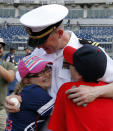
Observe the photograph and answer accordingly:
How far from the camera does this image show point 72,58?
139cm

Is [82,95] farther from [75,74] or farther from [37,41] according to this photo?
[37,41]

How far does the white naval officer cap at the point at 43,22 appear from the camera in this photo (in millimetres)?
1538

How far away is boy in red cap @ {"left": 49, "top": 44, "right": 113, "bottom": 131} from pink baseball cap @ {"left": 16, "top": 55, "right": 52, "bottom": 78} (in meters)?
0.29

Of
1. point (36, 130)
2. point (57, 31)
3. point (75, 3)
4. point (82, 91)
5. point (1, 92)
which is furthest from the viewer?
point (75, 3)

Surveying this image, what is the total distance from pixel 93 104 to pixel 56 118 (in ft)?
0.75

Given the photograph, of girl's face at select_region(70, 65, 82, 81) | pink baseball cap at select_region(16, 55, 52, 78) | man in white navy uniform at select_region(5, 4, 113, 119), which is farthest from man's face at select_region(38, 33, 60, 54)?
girl's face at select_region(70, 65, 82, 81)

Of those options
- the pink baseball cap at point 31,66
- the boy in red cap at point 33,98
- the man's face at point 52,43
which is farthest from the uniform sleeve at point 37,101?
the man's face at point 52,43

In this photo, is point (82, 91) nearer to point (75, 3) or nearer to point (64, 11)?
point (64, 11)

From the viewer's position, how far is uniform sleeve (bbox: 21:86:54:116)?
163cm

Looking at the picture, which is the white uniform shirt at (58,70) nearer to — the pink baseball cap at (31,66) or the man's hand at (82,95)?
the pink baseball cap at (31,66)

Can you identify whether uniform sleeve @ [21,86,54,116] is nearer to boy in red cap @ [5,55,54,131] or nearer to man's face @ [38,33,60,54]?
boy in red cap @ [5,55,54,131]

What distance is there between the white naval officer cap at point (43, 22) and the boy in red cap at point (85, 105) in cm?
22

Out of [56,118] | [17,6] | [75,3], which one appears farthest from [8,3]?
[56,118]

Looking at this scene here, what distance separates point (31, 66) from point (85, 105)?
51cm
